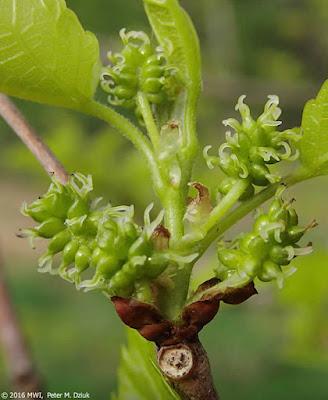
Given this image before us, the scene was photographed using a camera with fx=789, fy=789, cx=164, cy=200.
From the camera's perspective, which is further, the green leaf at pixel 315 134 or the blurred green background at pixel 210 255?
the blurred green background at pixel 210 255

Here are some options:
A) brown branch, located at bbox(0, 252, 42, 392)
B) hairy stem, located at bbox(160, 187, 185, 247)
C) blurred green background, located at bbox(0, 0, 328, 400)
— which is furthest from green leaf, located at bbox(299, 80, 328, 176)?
blurred green background, located at bbox(0, 0, 328, 400)

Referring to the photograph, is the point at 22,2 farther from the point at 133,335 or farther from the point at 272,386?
the point at 272,386

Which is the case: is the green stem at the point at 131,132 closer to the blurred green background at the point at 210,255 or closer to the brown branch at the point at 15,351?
the brown branch at the point at 15,351

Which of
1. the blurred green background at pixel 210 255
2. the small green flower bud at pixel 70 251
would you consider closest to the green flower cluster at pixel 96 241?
the small green flower bud at pixel 70 251

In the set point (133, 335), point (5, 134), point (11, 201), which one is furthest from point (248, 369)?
point (11, 201)

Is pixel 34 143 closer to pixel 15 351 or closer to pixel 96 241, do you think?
pixel 96 241

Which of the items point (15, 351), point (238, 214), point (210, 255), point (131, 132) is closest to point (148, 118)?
point (131, 132)

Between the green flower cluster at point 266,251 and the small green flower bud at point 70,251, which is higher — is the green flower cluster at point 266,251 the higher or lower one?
the lower one

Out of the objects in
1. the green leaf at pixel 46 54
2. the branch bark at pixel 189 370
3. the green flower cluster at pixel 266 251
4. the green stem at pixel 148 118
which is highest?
the green leaf at pixel 46 54
